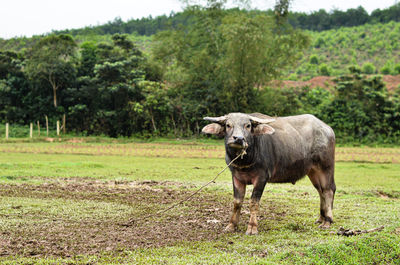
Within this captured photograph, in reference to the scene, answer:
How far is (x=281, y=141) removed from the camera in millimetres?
7059

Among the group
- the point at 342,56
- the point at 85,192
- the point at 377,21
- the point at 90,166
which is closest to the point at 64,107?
the point at 90,166

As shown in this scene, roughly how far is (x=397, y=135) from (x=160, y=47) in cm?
1924

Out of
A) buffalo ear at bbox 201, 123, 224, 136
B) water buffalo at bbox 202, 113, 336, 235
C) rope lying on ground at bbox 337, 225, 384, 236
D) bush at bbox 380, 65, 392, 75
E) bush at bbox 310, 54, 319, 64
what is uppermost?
bush at bbox 310, 54, 319, 64

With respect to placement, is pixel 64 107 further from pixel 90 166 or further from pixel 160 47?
pixel 90 166

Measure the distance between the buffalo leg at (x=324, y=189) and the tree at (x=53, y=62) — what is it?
27.6 meters

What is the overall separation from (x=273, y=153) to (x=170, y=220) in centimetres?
220

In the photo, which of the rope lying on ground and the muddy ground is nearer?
the muddy ground

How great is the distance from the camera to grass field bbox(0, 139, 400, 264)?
205 inches

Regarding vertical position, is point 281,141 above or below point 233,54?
below

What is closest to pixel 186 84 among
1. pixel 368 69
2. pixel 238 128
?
pixel 238 128

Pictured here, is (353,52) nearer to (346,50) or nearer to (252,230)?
(346,50)

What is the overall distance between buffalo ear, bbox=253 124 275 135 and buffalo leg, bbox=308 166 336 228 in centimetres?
148

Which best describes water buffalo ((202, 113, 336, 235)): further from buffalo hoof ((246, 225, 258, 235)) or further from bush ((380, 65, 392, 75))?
bush ((380, 65, 392, 75))

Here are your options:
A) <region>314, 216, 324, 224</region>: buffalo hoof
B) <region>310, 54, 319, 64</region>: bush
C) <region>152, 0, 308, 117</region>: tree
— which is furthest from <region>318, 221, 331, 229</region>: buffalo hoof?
<region>310, 54, 319, 64</region>: bush
